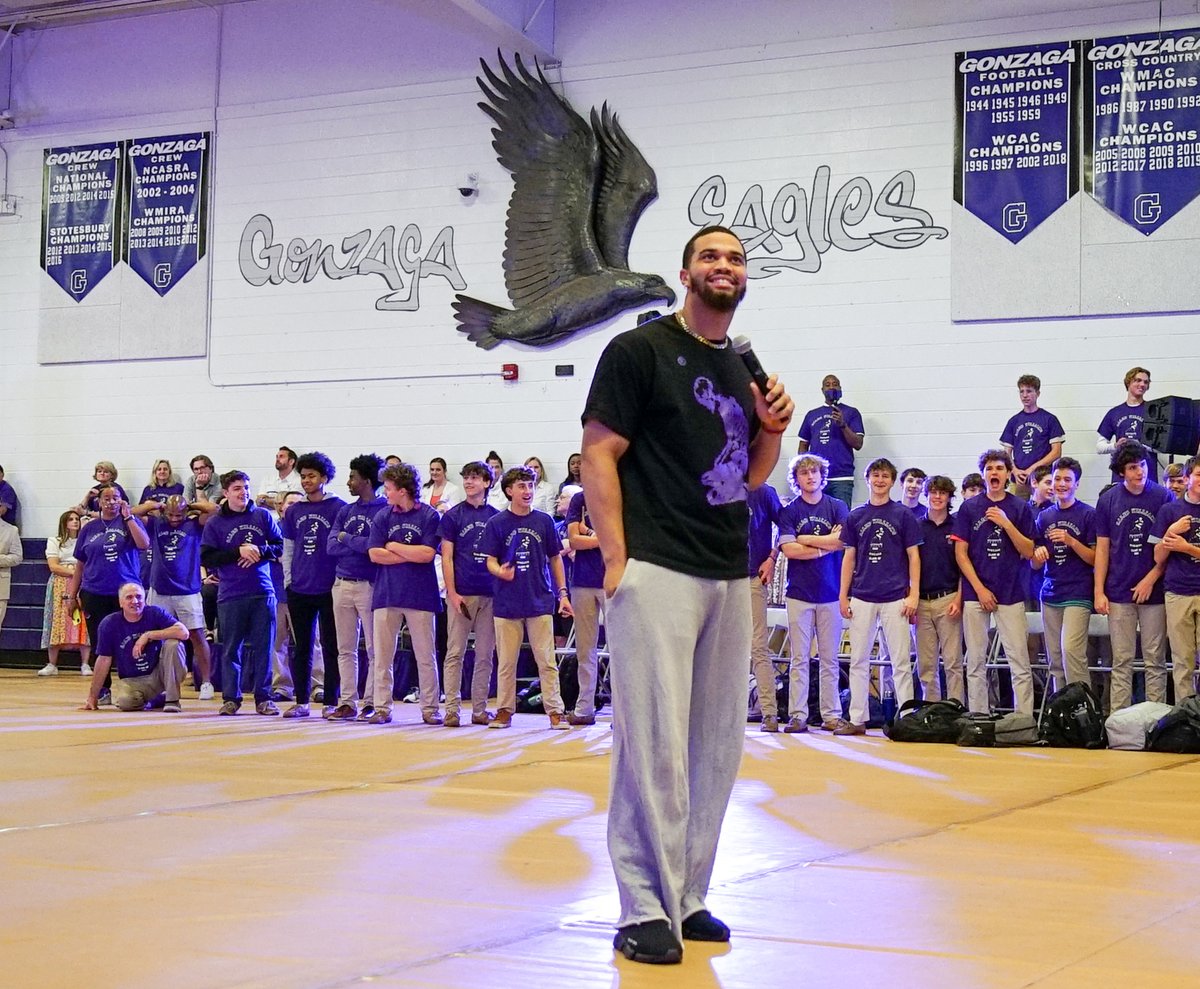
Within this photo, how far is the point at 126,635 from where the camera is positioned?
10.4m

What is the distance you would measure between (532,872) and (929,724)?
5.33 metres

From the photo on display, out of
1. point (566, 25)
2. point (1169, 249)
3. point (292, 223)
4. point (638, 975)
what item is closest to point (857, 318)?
point (1169, 249)

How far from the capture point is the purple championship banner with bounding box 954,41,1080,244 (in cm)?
1251

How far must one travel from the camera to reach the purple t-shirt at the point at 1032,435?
39.3 feet

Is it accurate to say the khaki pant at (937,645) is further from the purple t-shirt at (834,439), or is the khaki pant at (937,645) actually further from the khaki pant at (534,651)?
the purple t-shirt at (834,439)

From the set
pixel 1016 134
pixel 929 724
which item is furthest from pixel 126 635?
pixel 1016 134

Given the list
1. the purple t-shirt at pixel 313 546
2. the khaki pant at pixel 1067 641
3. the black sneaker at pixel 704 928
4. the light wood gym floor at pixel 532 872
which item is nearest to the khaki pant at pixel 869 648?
the khaki pant at pixel 1067 641

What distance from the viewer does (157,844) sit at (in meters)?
4.59

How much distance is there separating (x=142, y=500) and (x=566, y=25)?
671 centimetres

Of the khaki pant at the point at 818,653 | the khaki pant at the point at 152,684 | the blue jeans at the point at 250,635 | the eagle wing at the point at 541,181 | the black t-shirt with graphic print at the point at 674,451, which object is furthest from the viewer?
the eagle wing at the point at 541,181

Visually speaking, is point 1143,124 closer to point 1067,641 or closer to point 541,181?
point 1067,641

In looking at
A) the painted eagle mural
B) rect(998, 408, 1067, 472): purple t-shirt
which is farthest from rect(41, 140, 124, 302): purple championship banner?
rect(998, 408, 1067, 472): purple t-shirt

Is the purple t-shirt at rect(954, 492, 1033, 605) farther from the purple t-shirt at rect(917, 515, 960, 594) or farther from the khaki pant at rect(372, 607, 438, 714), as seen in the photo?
the khaki pant at rect(372, 607, 438, 714)

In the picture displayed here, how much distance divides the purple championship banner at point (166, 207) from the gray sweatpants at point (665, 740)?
45.2ft
